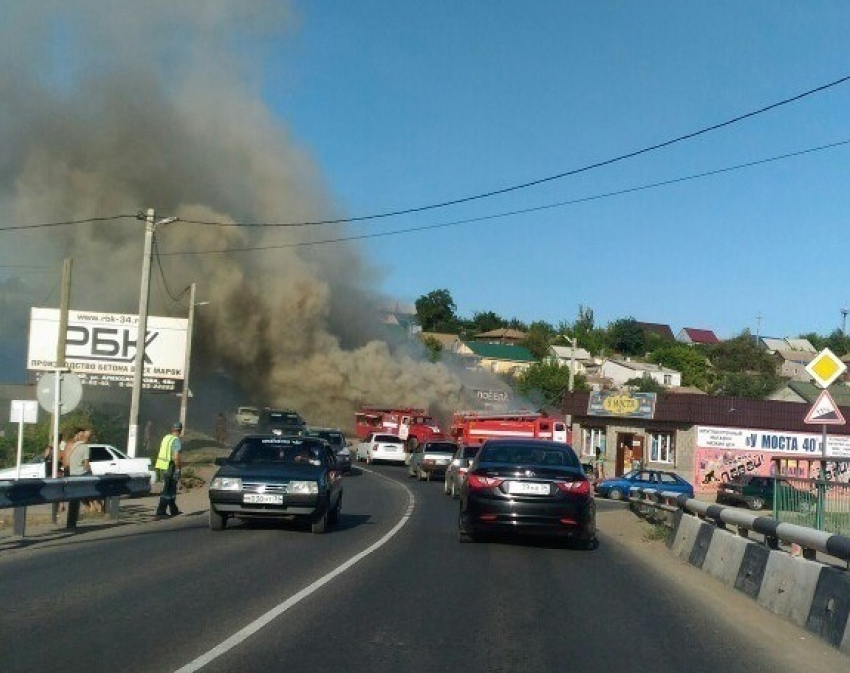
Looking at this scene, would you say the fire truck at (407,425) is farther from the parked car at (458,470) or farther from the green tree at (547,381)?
the green tree at (547,381)

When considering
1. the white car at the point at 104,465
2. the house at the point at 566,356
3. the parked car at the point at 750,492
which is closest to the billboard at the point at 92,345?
the white car at the point at 104,465

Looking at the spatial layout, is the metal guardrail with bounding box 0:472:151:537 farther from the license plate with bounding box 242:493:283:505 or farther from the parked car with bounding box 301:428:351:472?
the parked car with bounding box 301:428:351:472

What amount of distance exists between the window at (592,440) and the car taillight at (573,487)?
130ft

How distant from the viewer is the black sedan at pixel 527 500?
13430 millimetres

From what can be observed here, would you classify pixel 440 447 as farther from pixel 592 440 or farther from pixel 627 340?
pixel 627 340

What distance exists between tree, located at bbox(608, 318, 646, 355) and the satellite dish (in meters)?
120

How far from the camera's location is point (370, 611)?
864cm

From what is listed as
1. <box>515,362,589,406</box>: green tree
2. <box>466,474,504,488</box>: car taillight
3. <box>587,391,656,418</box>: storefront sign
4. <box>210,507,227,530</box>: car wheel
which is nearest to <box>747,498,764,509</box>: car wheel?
<box>587,391,656,418</box>: storefront sign

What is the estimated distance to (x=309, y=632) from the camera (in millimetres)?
7648

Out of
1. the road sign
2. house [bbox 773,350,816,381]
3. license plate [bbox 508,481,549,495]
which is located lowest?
license plate [bbox 508,481,549,495]

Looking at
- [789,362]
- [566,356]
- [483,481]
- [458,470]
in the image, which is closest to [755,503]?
[458,470]

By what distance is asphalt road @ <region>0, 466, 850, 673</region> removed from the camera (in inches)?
274

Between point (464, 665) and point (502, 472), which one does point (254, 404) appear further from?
point (464, 665)

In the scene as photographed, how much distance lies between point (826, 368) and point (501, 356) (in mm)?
99761
